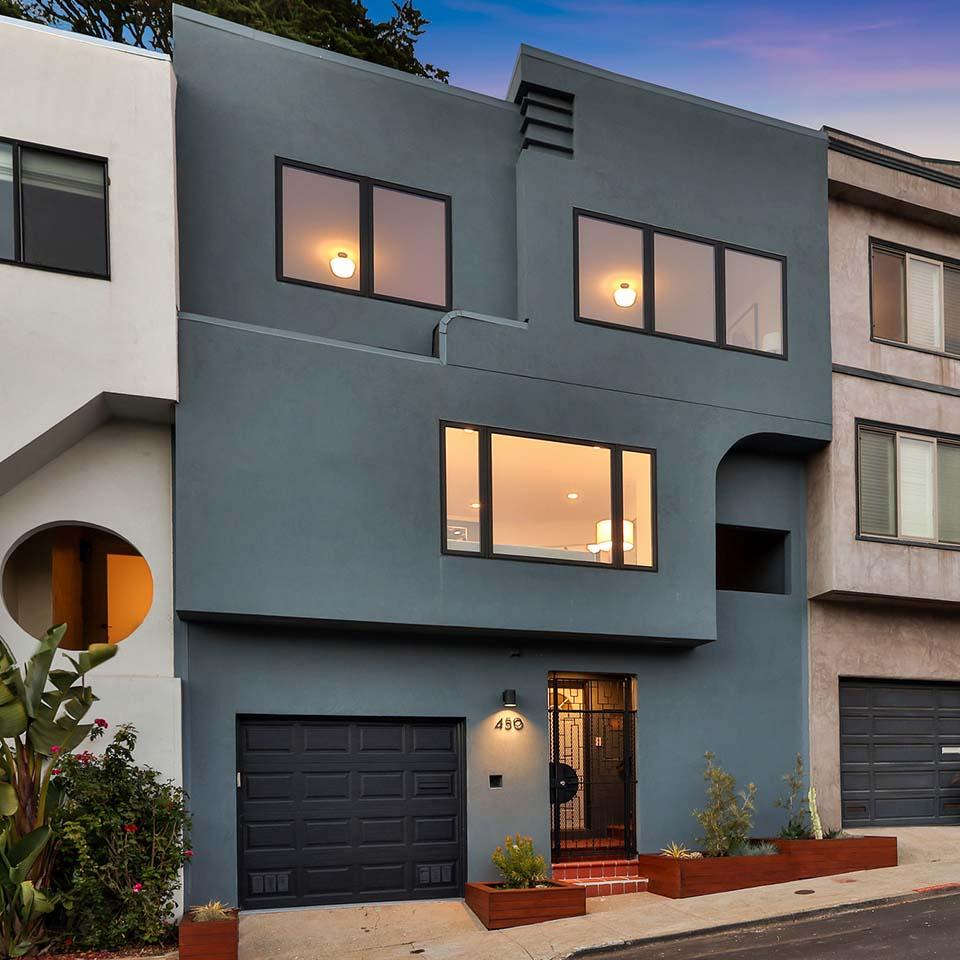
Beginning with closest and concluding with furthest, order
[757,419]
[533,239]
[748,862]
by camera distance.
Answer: [748,862] → [533,239] → [757,419]

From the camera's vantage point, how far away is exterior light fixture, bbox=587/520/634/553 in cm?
1398

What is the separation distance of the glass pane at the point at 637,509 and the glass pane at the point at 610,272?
2.00 metres

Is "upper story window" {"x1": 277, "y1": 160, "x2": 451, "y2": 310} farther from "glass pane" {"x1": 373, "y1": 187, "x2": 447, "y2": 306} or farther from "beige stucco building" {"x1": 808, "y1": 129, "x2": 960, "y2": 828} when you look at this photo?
"beige stucco building" {"x1": 808, "y1": 129, "x2": 960, "y2": 828}

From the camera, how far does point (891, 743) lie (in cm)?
1659

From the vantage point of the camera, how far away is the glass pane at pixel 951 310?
57.3ft

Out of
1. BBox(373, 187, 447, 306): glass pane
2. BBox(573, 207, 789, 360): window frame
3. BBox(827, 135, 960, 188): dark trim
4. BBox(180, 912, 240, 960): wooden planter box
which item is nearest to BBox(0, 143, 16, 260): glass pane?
BBox(373, 187, 447, 306): glass pane

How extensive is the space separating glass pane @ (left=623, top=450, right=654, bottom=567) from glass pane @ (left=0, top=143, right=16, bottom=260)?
8.01 m

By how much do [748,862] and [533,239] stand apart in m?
8.59

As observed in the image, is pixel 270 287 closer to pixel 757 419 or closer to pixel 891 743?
pixel 757 419

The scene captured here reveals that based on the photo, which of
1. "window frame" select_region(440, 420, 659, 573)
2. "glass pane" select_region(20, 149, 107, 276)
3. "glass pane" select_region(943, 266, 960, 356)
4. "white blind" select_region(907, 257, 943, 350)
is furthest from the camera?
"glass pane" select_region(943, 266, 960, 356)

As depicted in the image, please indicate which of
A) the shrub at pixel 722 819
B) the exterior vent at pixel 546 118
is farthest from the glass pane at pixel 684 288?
the shrub at pixel 722 819

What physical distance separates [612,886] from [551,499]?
5040 mm

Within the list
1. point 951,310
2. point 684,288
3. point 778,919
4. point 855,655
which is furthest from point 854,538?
point 778,919

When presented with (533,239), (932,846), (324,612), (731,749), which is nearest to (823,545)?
(731,749)
